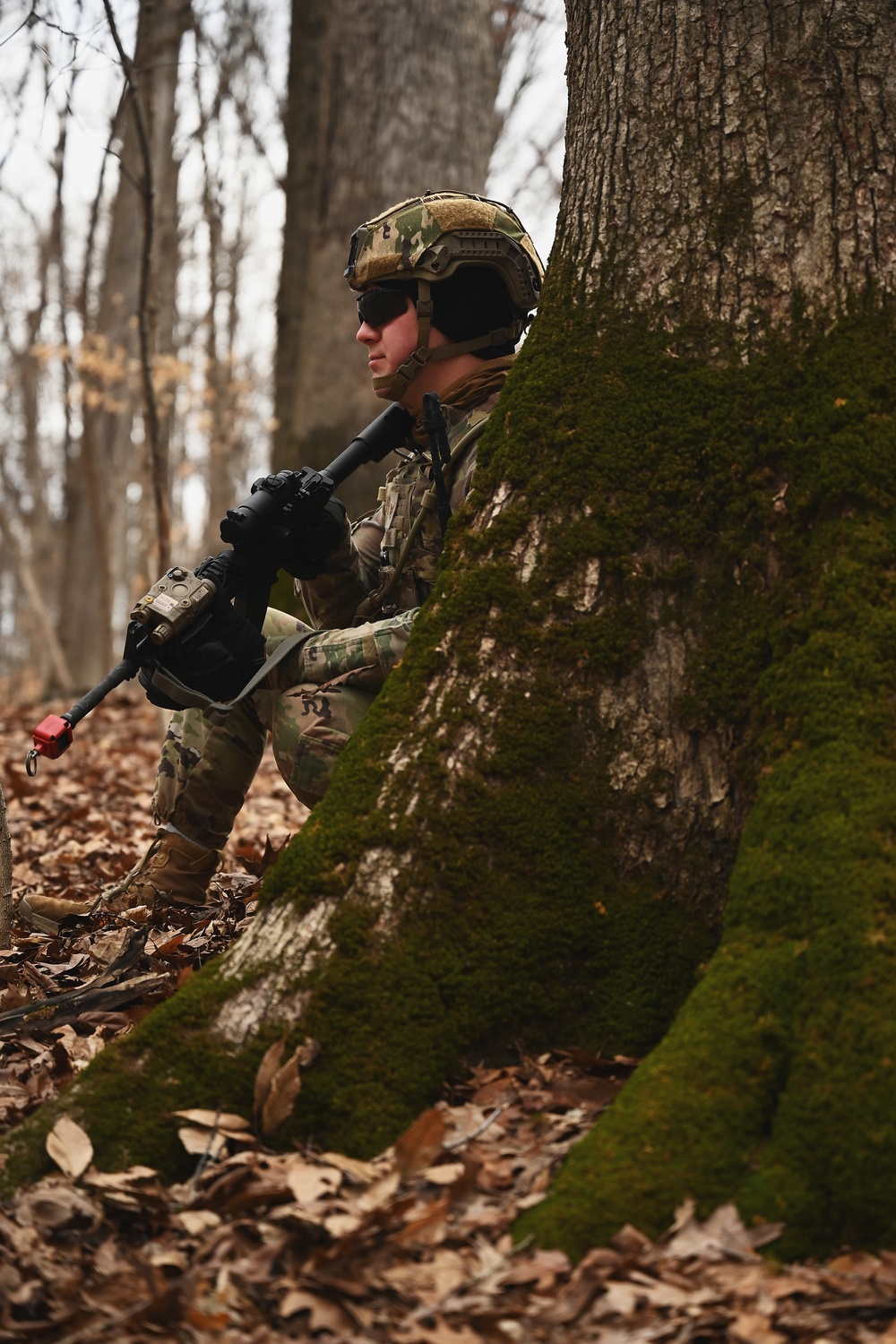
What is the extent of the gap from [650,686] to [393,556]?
5.19 ft

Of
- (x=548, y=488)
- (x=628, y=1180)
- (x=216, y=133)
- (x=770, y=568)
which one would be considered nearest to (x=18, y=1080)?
(x=628, y=1180)

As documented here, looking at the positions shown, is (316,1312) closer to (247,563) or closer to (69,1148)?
(69,1148)

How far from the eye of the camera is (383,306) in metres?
3.75

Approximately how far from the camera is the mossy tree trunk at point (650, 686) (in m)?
2.26

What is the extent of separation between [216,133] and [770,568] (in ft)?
59.8

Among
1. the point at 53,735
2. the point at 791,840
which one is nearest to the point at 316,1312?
the point at 791,840

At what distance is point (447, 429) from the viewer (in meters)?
3.61

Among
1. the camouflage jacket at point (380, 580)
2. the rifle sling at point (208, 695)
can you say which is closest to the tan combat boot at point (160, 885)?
the rifle sling at point (208, 695)

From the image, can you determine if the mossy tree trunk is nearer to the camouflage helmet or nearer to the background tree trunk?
the camouflage helmet

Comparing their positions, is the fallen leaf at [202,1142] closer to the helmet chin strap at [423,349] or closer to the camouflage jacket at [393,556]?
the camouflage jacket at [393,556]

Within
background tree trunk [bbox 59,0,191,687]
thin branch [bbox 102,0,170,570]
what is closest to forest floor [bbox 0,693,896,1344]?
thin branch [bbox 102,0,170,570]

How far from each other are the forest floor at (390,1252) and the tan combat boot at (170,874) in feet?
4.07

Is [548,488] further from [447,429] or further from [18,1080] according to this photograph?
[18,1080]

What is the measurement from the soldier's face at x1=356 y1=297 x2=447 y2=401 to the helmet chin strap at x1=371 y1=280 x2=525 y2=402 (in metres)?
0.02
